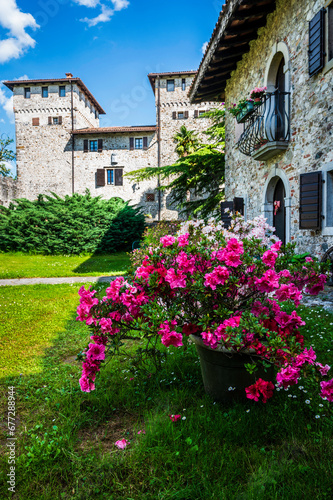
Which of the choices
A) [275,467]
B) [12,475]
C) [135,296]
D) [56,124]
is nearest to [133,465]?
[12,475]

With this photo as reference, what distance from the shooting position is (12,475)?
1.79 m

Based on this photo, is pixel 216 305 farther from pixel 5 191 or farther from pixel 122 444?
pixel 5 191

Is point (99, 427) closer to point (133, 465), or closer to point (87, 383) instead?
point (87, 383)

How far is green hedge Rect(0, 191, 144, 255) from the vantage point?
16391 mm

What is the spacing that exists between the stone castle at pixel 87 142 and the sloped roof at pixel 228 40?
51.7 ft

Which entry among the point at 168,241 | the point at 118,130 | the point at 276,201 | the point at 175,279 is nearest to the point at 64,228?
the point at 276,201

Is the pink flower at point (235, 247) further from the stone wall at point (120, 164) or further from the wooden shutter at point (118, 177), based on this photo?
the wooden shutter at point (118, 177)

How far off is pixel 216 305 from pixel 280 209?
565cm

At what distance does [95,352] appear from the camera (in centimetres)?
218

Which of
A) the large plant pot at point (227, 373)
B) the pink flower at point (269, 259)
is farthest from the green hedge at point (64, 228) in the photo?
the pink flower at point (269, 259)

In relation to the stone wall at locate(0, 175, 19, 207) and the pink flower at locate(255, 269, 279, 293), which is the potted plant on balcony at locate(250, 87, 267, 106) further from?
the stone wall at locate(0, 175, 19, 207)

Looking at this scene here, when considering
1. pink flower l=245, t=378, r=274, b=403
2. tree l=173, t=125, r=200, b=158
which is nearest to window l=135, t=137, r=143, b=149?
tree l=173, t=125, r=200, b=158

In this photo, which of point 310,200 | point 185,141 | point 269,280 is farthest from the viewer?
point 185,141

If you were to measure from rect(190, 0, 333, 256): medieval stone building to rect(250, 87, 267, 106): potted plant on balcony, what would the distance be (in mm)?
53
